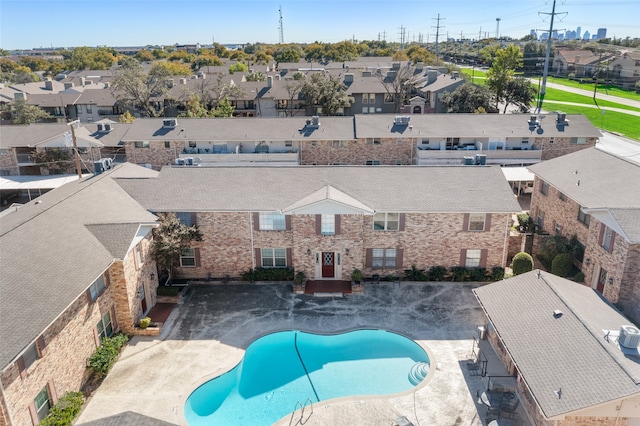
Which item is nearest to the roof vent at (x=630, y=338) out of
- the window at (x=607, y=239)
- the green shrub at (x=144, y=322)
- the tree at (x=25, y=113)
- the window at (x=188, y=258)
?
the window at (x=607, y=239)

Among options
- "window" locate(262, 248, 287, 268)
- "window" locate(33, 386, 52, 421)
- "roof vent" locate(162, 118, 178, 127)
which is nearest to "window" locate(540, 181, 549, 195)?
"window" locate(262, 248, 287, 268)

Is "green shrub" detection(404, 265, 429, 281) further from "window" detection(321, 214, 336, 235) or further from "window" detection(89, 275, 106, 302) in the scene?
"window" detection(89, 275, 106, 302)

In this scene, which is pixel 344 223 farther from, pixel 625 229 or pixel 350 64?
pixel 350 64

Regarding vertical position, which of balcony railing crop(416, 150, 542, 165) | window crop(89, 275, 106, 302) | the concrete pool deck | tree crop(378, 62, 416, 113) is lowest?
the concrete pool deck

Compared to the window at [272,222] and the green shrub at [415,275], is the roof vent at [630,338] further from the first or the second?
the window at [272,222]

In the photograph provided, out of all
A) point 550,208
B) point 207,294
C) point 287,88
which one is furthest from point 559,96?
point 207,294

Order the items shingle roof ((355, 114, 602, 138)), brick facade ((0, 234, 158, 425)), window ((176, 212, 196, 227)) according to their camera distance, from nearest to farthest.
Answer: brick facade ((0, 234, 158, 425)) < window ((176, 212, 196, 227)) < shingle roof ((355, 114, 602, 138))
